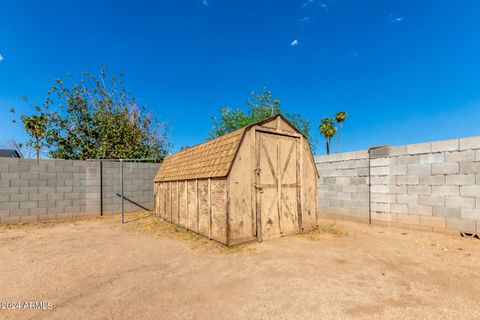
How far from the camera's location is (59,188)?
9312 mm

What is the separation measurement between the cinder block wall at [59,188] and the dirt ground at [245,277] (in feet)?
8.52

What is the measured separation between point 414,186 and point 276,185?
458 cm

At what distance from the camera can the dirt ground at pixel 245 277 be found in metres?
2.86

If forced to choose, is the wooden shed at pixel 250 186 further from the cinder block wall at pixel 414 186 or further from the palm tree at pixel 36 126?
the palm tree at pixel 36 126

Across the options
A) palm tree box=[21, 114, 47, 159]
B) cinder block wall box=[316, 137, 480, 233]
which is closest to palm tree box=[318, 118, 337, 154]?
cinder block wall box=[316, 137, 480, 233]

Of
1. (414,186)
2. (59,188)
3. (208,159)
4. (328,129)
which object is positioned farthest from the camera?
(328,129)

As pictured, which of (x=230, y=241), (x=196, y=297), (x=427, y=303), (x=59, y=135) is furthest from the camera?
(x=59, y=135)

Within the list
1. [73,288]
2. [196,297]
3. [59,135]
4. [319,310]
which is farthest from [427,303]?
[59,135]

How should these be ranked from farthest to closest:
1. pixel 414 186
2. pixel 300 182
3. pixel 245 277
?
pixel 300 182 → pixel 414 186 → pixel 245 277

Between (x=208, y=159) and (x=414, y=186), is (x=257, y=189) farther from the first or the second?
(x=414, y=186)

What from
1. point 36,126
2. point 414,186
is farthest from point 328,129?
point 36,126

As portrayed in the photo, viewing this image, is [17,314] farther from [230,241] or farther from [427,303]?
[427,303]

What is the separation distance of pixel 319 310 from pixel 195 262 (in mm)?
2656

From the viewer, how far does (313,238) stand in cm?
640
